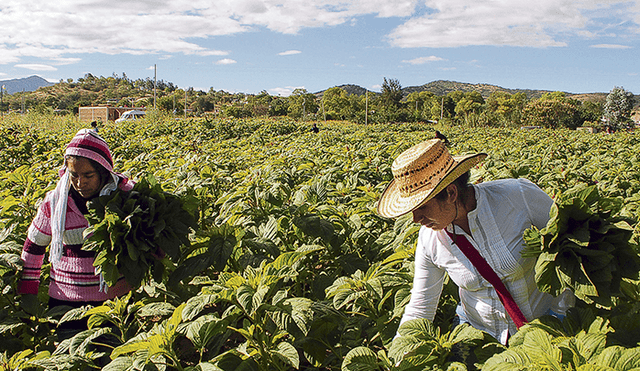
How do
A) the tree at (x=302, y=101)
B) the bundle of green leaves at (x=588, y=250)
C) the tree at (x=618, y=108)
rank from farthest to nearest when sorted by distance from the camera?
the tree at (x=302, y=101)
the tree at (x=618, y=108)
the bundle of green leaves at (x=588, y=250)

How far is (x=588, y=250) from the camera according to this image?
50.6 inches

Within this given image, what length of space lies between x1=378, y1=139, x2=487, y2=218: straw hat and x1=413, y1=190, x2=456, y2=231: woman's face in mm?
60

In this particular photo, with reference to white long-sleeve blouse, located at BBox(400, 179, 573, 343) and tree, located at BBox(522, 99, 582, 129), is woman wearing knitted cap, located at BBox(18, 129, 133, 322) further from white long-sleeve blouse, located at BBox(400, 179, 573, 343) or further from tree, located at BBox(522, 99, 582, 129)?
tree, located at BBox(522, 99, 582, 129)

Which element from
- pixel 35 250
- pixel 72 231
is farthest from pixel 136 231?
pixel 35 250

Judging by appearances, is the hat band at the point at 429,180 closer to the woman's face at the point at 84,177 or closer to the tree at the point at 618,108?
the woman's face at the point at 84,177

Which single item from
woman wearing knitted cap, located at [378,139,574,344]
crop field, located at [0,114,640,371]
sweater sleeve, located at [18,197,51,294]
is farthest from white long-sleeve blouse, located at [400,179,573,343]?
sweater sleeve, located at [18,197,51,294]

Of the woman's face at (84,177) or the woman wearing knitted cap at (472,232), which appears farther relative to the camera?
the woman's face at (84,177)

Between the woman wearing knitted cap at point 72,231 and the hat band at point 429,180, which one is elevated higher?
the hat band at point 429,180

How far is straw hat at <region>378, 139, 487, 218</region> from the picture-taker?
1.58m

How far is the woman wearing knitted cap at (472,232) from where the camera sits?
1620 millimetres

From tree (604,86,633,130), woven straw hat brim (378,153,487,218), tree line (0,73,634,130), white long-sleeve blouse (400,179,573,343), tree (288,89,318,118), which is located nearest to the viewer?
woven straw hat brim (378,153,487,218)

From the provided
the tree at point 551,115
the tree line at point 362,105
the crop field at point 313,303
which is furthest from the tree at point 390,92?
the crop field at point 313,303

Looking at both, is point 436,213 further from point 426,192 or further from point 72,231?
point 72,231

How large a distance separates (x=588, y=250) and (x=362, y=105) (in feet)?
250
